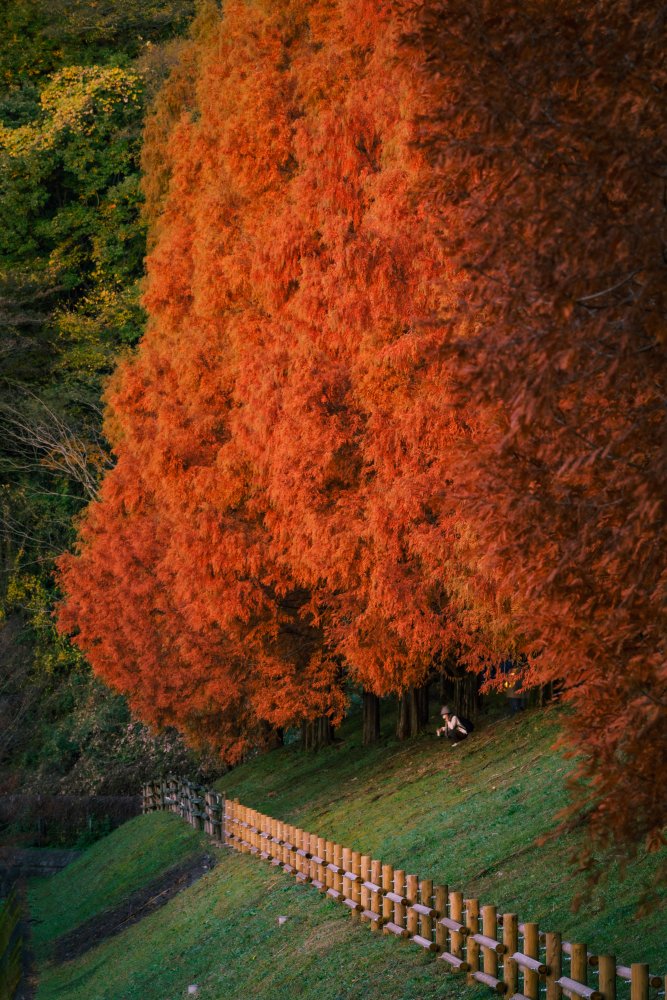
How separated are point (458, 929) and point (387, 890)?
2.13 meters

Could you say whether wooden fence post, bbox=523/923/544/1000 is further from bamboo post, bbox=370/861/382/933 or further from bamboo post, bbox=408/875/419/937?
bamboo post, bbox=370/861/382/933

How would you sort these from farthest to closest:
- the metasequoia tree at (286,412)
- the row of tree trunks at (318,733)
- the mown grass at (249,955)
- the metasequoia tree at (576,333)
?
the row of tree trunks at (318,733), the metasequoia tree at (286,412), the mown grass at (249,955), the metasequoia tree at (576,333)

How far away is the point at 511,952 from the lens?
28.1ft

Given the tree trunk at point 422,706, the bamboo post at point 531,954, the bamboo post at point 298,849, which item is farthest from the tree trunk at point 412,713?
the bamboo post at point 531,954

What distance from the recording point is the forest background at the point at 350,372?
223 inches

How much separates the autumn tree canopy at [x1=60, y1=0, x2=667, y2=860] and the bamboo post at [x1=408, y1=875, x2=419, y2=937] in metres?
2.52

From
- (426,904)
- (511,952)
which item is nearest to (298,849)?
(426,904)

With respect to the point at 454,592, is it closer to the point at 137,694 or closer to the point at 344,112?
the point at 344,112

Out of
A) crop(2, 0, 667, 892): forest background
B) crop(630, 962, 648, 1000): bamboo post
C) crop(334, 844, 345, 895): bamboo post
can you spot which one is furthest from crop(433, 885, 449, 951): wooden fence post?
crop(630, 962, 648, 1000): bamboo post

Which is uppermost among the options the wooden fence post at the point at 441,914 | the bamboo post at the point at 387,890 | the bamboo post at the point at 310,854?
the wooden fence post at the point at 441,914

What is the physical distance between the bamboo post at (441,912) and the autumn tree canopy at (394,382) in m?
2.09

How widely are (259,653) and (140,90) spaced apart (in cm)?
2641

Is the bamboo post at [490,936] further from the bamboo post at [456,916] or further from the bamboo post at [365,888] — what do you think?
the bamboo post at [365,888]

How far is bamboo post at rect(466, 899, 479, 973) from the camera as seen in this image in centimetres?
916
